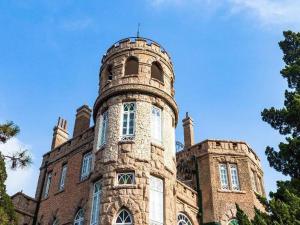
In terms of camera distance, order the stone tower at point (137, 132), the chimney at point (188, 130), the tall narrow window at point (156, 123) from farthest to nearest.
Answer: the chimney at point (188, 130), the tall narrow window at point (156, 123), the stone tower at point (137, 132)

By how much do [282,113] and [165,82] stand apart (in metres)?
6.85

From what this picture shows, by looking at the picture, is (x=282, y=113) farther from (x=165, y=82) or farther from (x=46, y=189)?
(x=46, y=189)

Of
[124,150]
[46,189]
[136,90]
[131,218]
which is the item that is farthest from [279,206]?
[46,189]

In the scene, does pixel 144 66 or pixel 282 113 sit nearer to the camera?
pixel 282 113

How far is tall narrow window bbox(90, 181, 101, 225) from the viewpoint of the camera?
61.4 ft

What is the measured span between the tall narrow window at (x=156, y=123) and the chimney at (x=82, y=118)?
7.91 metres

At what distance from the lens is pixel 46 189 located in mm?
26484

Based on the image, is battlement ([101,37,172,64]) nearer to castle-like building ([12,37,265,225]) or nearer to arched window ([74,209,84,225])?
castle-like building ([12,37,265,225])

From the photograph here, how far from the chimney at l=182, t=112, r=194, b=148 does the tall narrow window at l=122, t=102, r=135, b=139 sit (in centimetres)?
791

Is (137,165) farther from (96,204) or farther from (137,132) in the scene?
(96,204)

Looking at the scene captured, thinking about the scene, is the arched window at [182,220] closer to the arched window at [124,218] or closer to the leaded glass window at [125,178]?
the leaded glass window at [125,178]

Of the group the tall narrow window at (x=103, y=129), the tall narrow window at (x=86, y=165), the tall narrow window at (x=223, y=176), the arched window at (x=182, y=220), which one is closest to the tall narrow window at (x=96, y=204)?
the tall narrow window at (x=103, y=129)

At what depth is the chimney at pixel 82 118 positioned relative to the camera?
27.9 meters

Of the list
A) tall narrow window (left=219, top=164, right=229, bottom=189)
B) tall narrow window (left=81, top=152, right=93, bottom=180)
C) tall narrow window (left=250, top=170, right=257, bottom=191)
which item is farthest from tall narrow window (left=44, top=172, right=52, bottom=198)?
tall narrow window (left=250, top=170, right=257, bottom=191)
